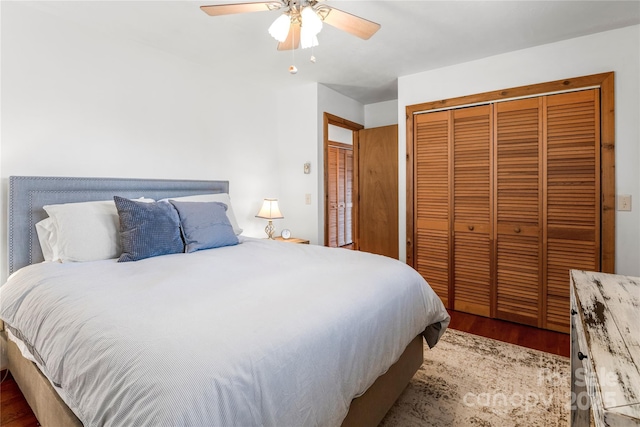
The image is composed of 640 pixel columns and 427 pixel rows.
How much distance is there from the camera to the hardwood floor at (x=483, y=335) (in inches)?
66.4

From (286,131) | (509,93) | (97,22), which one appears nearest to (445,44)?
(509,93)

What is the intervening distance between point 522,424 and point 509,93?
2.56 meters

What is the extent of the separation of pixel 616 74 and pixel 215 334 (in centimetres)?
331

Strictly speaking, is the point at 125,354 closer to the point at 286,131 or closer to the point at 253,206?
the point at 253,206

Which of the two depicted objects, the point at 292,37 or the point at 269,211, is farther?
the point at 269,211

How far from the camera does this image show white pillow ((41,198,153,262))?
1938mm

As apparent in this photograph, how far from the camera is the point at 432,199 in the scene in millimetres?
3305

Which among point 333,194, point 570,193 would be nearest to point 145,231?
point 570,193

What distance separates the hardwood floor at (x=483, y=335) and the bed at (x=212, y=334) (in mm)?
148

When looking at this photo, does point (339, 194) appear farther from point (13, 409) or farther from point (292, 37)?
point (13, 409)

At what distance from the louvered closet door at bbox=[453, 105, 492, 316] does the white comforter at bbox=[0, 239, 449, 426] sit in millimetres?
1556

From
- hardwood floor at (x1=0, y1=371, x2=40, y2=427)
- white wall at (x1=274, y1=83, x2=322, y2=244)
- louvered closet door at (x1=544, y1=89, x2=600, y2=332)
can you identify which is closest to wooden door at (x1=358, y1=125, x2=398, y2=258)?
white wall at (x1=274, y1=83, x2=322, y2=244)

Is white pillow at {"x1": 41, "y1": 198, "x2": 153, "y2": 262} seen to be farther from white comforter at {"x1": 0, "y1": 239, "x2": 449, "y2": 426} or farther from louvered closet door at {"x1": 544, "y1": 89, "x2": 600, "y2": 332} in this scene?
louvered closet door at {"x1": 544, "y1": 89, "x2": 600, "y2": 332}

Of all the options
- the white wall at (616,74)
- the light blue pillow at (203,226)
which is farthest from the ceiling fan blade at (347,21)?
Answer: the white wall at (616,74)
